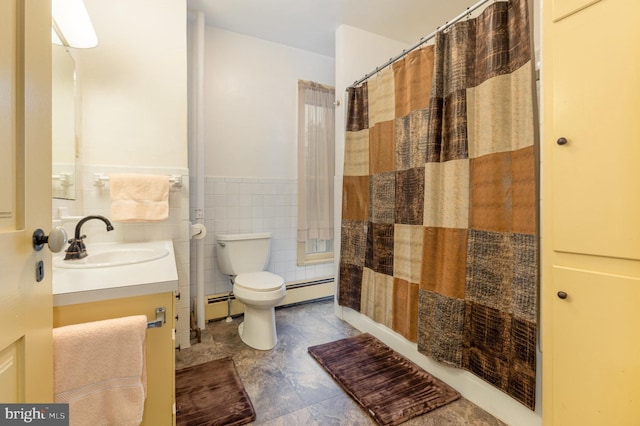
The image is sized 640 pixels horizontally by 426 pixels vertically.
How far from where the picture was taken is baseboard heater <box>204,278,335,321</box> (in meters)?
2.41

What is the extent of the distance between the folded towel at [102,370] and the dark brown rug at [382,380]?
1.04m

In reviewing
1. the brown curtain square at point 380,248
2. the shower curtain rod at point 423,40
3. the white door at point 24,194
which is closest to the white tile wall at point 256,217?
the brown curtain square at point 380,248

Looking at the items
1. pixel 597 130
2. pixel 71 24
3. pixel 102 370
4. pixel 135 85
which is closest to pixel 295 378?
pixel 102 370

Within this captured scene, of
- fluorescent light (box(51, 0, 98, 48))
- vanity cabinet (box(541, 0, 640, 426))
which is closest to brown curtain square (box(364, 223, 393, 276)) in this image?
vanity cabinet (box(541, 0, 640, 426))

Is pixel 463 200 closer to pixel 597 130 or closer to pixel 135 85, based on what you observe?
pixel 597 130

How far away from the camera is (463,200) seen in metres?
1.44

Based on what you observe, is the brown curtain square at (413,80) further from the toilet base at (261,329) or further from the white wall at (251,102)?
the toilet base at (261,329)

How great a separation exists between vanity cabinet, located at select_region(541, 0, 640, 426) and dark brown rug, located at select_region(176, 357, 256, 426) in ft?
4.15

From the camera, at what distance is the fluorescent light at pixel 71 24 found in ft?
4.16

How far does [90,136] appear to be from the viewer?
171cm

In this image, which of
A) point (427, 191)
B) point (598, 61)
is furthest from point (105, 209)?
point (598, 61)

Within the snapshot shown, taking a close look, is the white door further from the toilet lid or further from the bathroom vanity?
the toilet lid

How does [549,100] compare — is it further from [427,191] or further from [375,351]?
[375,351]

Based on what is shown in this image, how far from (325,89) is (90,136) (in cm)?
198
